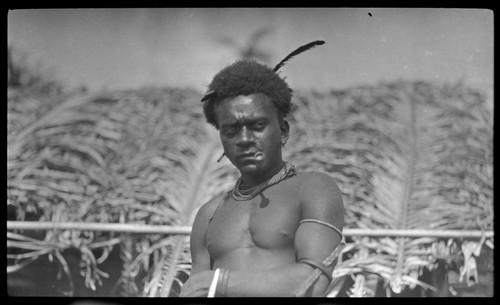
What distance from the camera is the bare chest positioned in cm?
296

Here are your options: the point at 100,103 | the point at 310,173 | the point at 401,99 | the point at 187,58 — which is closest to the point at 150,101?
the point at 100,103

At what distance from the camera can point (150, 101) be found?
447 centimetres

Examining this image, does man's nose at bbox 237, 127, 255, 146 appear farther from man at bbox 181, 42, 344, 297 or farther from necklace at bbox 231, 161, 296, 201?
necklace at bbox 231, 161, 296, 201

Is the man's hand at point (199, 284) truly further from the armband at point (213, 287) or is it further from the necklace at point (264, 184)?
the necklace at point (264, 184)

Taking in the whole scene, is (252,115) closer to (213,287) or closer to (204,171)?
(213,287)

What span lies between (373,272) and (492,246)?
466mm

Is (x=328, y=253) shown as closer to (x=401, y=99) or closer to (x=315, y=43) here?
(x=315, y=43)

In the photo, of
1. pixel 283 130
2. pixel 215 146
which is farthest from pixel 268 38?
pixel 283 130

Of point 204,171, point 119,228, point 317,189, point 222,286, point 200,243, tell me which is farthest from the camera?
point 204,171

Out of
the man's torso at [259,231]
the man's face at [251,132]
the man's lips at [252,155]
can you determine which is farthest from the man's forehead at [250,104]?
the man's torso at [259,231]

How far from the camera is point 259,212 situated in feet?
9.91

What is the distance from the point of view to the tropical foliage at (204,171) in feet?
12.5

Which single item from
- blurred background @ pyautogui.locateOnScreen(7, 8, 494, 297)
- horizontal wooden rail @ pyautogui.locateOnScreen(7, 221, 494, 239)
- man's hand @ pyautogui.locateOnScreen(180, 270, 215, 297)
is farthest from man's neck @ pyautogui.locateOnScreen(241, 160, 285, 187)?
horizontal wooden rail @ pyautogui.locateOnScreen(7, 221, 494, 239)

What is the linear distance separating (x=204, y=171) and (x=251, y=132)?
3.78ft
